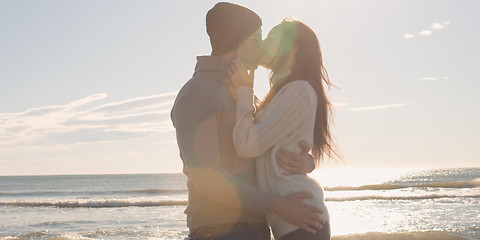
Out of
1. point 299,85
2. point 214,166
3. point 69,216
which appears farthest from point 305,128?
point 69,216

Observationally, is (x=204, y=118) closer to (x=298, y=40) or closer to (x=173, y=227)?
(x=298, y=40)

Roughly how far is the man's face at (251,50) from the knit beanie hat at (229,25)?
32mm

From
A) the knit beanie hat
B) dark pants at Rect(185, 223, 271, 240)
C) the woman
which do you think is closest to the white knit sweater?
the woman

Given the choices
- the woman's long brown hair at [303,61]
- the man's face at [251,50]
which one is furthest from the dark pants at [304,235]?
the man's face at [251,50]

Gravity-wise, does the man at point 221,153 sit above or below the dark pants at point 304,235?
above

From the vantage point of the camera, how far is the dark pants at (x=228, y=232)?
253 centimetres

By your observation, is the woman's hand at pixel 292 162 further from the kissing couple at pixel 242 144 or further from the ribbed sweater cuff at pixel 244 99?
the ribbed sweater cuff at pixel 244 99

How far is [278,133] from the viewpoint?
2.64 metres

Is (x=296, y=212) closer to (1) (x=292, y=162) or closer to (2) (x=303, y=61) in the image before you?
(1) (x=292, y=162)

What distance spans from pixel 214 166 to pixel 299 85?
72 cm

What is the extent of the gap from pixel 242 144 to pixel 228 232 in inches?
18.7

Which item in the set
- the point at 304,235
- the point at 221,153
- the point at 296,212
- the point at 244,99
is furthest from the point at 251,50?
the point at 304,235

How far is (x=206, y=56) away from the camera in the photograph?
265cm

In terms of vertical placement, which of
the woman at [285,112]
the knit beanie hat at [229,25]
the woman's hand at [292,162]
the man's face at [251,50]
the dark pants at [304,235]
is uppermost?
the knit beanie hat at [229,25]
